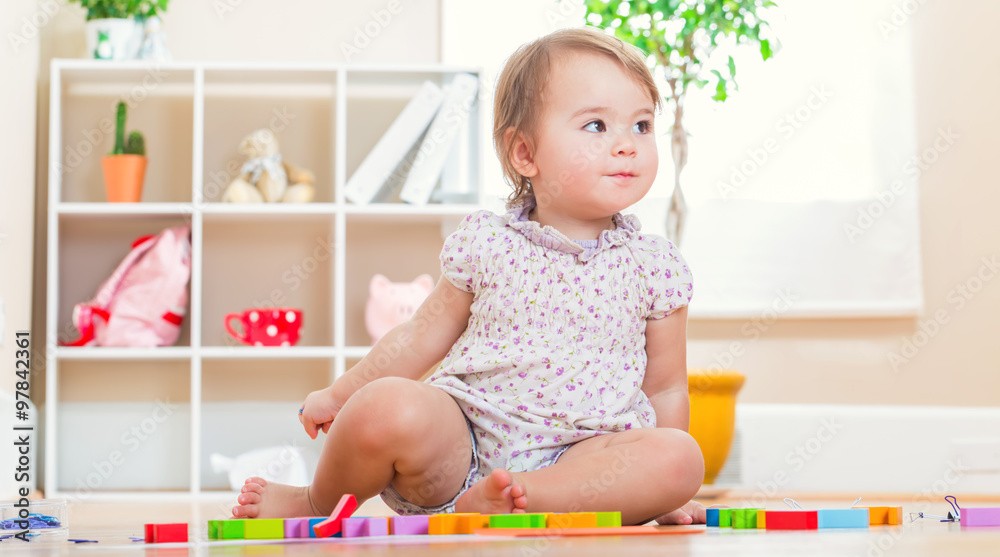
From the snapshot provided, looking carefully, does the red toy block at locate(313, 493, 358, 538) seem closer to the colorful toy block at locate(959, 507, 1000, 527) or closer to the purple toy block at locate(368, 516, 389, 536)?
the purple toy block at locate(368, 516, 389, 536)

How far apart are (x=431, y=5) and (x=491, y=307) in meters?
1.55

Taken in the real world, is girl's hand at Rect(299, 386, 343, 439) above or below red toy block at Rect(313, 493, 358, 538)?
above

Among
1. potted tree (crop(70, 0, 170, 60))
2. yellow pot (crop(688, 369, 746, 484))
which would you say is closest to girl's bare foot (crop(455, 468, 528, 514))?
yellow pot (crop(688, 369, 746, 484))

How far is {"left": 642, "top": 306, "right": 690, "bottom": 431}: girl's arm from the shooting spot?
1.09 m

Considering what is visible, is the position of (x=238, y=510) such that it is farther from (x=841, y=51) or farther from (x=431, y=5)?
(x=841, y=51)

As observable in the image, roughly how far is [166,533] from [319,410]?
0.32 m

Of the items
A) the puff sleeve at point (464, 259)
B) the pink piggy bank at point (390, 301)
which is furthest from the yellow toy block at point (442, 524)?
the pink piggy bank at point (390, 301)

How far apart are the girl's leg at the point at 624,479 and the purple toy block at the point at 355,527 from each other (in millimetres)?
143

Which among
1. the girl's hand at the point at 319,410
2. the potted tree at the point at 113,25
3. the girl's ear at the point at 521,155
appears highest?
the potted tree at the point at 113,25

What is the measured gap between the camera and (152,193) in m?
2.35

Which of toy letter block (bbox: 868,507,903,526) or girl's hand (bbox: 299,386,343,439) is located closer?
toy letter block (bbox: 868,507,903,526)

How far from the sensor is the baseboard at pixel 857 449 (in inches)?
77.7

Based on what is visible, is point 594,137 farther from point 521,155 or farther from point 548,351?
point 548,351

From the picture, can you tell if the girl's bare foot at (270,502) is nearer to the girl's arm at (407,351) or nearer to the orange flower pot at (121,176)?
the girl's arm at (407,351)
